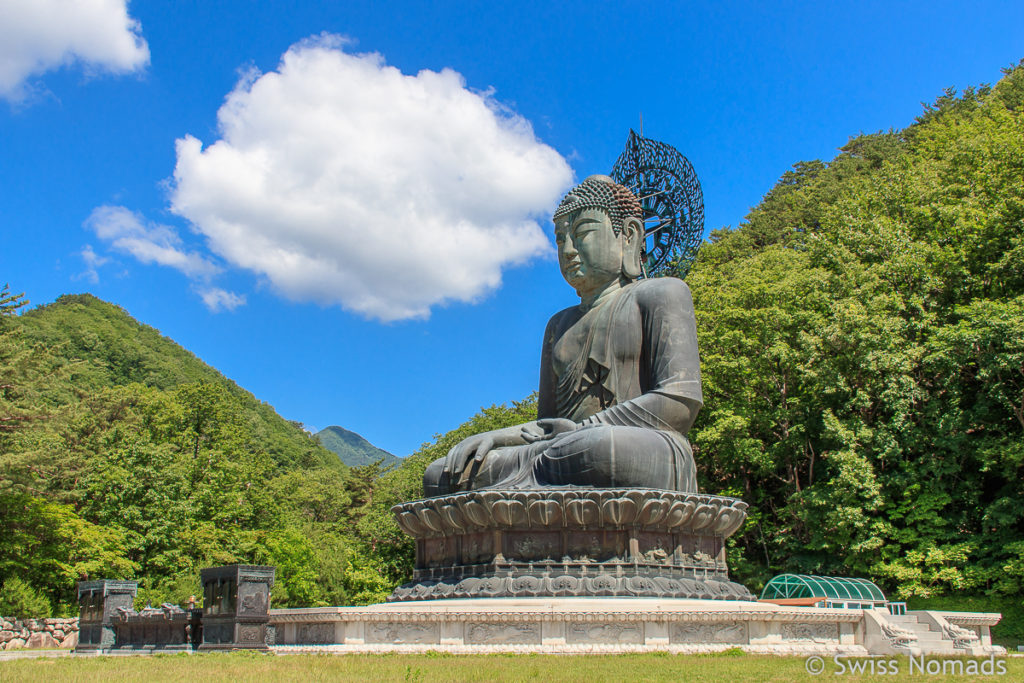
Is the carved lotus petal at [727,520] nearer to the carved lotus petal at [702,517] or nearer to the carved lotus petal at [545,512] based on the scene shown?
the carved lotus petal at [702,517]

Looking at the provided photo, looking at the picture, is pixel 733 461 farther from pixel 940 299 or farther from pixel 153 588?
pixel 153 588

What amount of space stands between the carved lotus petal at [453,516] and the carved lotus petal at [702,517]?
246 centimetres

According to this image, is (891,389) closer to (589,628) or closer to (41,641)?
(589,628)

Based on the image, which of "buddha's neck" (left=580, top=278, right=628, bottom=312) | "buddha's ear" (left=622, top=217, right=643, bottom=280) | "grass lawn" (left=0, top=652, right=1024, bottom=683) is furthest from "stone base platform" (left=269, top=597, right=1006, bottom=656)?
"buddha's ear" (left=622, top=217, right=643, bottom=280)

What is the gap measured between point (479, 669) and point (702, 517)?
13.6 feet

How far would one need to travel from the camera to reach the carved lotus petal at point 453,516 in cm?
918

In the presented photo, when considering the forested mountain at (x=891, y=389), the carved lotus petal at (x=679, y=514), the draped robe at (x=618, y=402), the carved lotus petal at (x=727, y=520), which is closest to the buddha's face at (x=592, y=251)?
the draped robe at (x=618, y=402)

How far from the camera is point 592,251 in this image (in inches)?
448

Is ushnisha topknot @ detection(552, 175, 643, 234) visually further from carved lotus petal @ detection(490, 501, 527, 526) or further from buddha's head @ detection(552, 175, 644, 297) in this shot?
carved lotus petal @ detection(490, 501, 527, 526)

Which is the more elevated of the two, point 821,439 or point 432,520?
point 821,439

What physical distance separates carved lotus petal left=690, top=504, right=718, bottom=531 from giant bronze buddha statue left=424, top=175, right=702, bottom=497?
42 cm

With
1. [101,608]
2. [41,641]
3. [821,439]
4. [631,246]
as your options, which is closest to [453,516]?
[631,246]

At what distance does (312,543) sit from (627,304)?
22308 mm

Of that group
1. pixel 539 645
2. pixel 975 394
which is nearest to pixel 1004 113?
pixel 975 394
